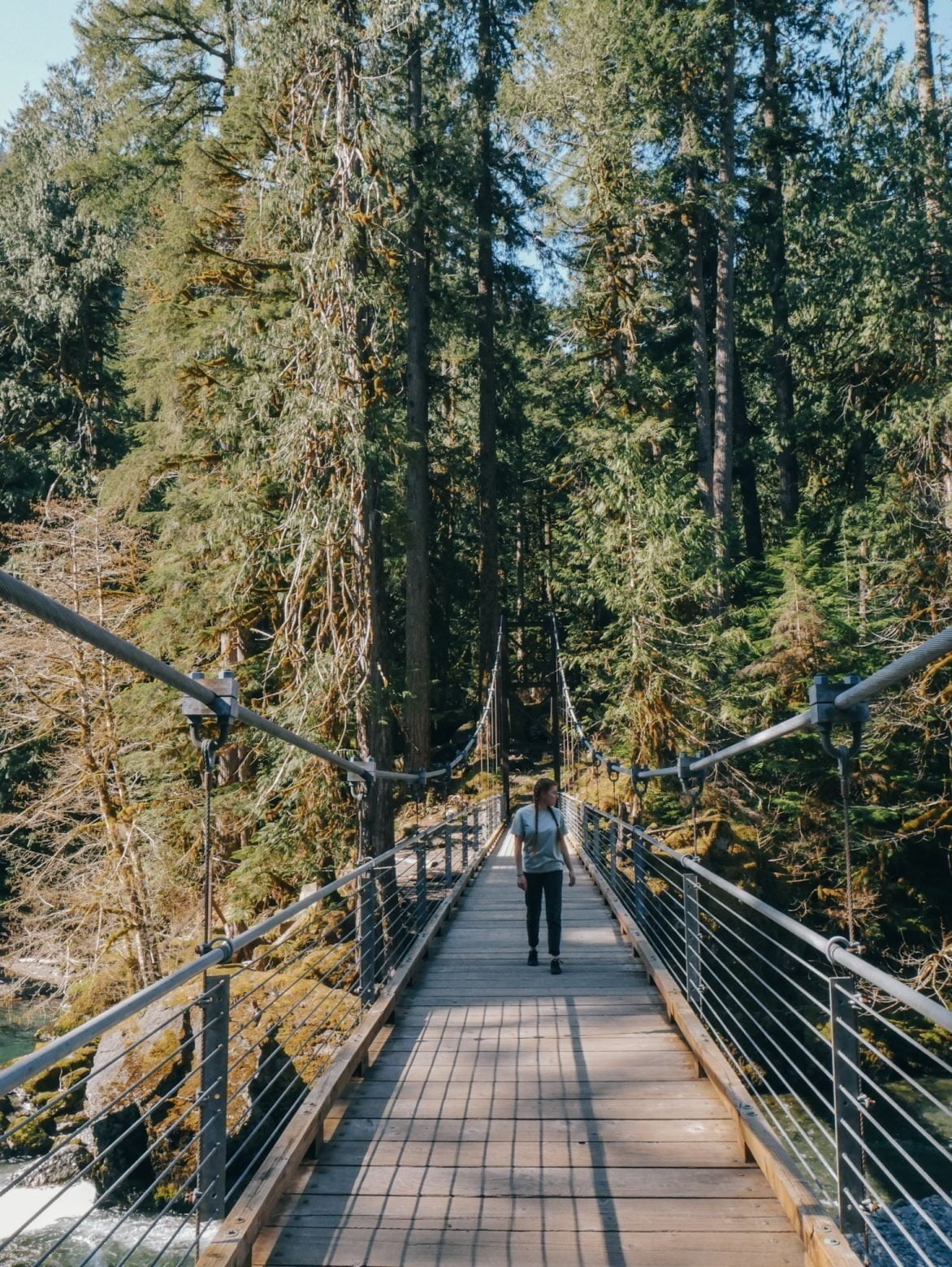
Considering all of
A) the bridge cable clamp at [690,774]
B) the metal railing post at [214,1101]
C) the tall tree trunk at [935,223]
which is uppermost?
the tall tree trunk at [935,223]

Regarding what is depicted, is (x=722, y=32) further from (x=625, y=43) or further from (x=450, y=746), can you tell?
(x=450, y=746)

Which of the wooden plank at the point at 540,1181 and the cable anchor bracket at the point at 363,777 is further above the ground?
the cable anchor bracket at the point at 363,777

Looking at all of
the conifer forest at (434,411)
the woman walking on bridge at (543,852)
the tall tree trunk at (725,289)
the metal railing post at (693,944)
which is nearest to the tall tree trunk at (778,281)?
the conifer forest at (434,411)

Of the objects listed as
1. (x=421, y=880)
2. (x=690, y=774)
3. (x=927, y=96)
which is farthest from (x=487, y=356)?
(x=690, y=774)

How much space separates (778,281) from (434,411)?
24.7 ft

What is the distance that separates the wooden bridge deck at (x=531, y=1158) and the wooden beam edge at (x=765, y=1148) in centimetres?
5

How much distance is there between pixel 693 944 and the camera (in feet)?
15.6

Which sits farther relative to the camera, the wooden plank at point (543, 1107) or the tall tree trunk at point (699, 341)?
the tall tree trunk at point (699, 341)

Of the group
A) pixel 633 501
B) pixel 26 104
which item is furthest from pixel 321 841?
pixel 26 104

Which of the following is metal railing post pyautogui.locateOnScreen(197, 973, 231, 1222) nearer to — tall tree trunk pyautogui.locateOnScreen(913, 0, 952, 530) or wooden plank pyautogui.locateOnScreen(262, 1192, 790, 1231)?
wooden plank pyautogui.locateOnScreen(262, 1192, 790, 1231)

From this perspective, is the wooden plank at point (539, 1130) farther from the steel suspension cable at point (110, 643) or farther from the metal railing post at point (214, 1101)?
the steel suspension cable at point (110, 643)

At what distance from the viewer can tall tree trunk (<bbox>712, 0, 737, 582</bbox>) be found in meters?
16.1

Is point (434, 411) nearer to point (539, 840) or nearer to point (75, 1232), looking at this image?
point (75, 1232)

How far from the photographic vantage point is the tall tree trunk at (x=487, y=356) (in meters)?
18.7
